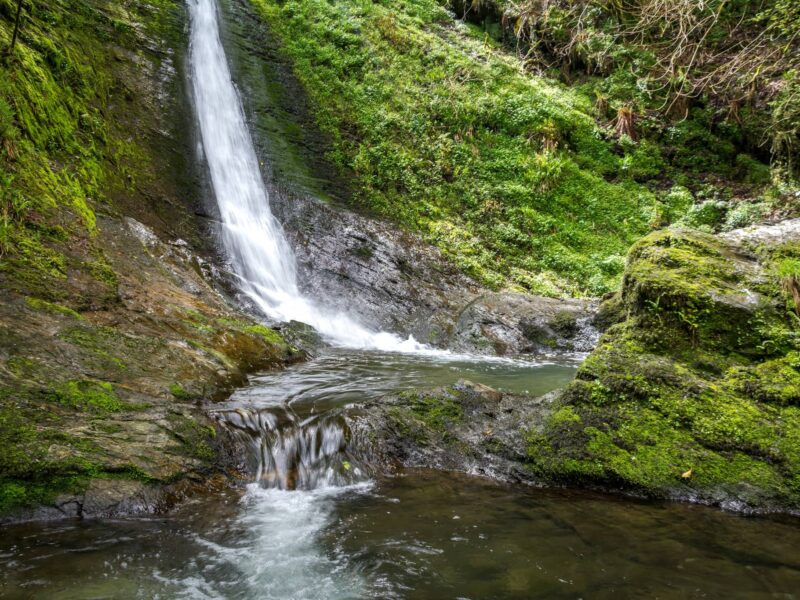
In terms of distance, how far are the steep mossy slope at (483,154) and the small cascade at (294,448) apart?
350 inches

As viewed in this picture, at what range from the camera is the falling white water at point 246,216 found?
34.6 feet

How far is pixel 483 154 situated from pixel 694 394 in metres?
13.4

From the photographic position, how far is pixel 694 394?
14.3 feet

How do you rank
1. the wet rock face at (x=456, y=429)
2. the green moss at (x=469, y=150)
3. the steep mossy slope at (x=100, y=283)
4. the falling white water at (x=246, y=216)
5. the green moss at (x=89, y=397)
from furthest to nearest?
the green moss at (x=469, y=150)
the falling white water at (x=246, y=216)
the wet rock face at (x=456, y=429)
the green moss at (x=89, y=397)
the steep mossy slope at (x=100, y=283)

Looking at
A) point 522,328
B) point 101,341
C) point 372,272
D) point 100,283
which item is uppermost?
point 100,283

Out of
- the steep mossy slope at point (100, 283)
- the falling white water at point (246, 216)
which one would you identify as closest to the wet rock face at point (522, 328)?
the falling white water at point (246, 216)

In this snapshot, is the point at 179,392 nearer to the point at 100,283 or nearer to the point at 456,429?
the point at 100,283

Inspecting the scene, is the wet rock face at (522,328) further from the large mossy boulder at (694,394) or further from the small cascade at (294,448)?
the small cascade at (294,448)

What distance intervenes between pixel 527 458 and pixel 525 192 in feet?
41.1

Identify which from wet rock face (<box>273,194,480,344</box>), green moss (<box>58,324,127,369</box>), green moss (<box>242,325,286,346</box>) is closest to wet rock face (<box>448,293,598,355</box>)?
wet rock face (<box>273,194,480,344</box>)

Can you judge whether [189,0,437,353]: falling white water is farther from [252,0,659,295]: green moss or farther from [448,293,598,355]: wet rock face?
[252,0,659,295]: green moss

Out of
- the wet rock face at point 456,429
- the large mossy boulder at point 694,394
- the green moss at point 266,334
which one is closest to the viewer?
the large mossy boulder at point 694,394

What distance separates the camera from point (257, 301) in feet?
33.2

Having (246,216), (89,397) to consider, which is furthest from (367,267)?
(89,397)
